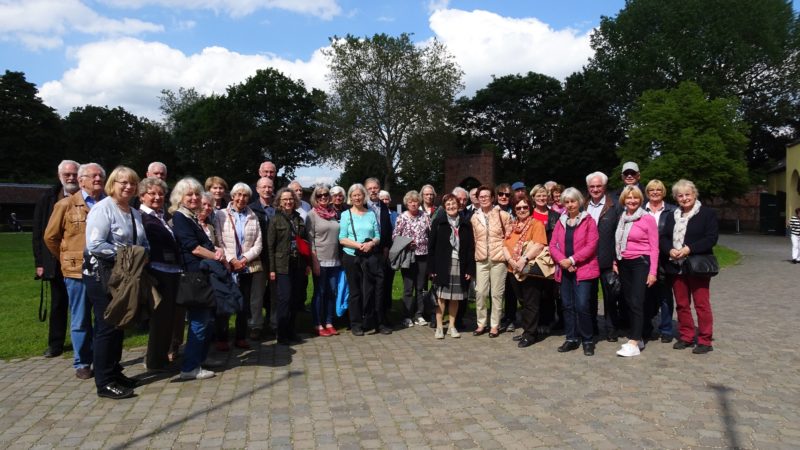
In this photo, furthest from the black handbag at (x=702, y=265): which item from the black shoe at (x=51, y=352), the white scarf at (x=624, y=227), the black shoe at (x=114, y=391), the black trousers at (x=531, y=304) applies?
the black shoe at (x=51, y=352)

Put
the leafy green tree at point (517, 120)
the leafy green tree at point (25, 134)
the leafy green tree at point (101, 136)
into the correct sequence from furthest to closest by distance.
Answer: the leafy green tree at point (101, 136)
the leafy green tree at point (25, 134)
the leafy green tree at point (517, 120)

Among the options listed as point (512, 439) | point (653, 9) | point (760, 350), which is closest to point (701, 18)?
point (653, 9)

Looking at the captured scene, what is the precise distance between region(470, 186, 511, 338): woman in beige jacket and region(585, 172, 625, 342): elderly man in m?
1.12

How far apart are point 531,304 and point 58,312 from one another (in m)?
5.62

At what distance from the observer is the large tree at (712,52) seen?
131 ft

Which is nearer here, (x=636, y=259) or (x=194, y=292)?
(x=194, y=292)

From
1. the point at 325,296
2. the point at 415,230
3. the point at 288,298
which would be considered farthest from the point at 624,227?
the point at 288,298

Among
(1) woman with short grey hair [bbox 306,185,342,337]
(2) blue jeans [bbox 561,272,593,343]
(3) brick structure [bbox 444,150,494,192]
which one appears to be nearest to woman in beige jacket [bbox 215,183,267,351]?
(1) woman with short grey hair [bbox 306,185,342,337]

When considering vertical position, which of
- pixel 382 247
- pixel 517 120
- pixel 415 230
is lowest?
pixel 382 247

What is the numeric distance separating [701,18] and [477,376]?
43.7m

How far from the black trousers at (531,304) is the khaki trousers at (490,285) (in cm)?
27

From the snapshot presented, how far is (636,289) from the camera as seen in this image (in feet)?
21.6

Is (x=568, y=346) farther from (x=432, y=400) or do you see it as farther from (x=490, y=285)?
(x=432, y=400)

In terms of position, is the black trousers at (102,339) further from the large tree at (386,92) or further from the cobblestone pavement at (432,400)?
the large tree at (386,92)
